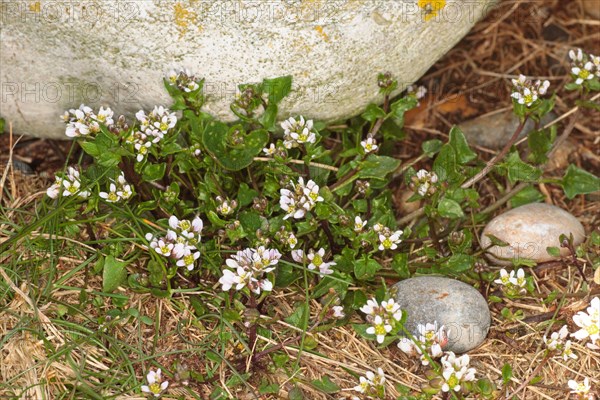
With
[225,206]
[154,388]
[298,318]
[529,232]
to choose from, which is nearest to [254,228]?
[225,206]

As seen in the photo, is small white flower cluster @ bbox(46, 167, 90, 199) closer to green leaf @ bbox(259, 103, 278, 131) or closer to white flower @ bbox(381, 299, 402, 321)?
green leaf @ bbox(259, 103, 278, 131)

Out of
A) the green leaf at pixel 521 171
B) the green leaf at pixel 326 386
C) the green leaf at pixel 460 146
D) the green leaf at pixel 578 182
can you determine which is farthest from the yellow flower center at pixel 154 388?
the green leaf at pixel 578 182

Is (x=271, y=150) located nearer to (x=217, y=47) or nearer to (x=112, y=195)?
(x=217, y=47)

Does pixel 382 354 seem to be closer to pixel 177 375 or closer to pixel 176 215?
pixel 177 375

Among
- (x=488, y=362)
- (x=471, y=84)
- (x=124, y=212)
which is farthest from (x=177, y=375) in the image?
(x=471, y=84)

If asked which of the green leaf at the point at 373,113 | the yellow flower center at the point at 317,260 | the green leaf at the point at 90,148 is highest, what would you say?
the green leaf at the point at 90,148

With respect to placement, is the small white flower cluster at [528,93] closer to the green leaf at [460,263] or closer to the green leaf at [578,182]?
the green leaf at [578,182]
